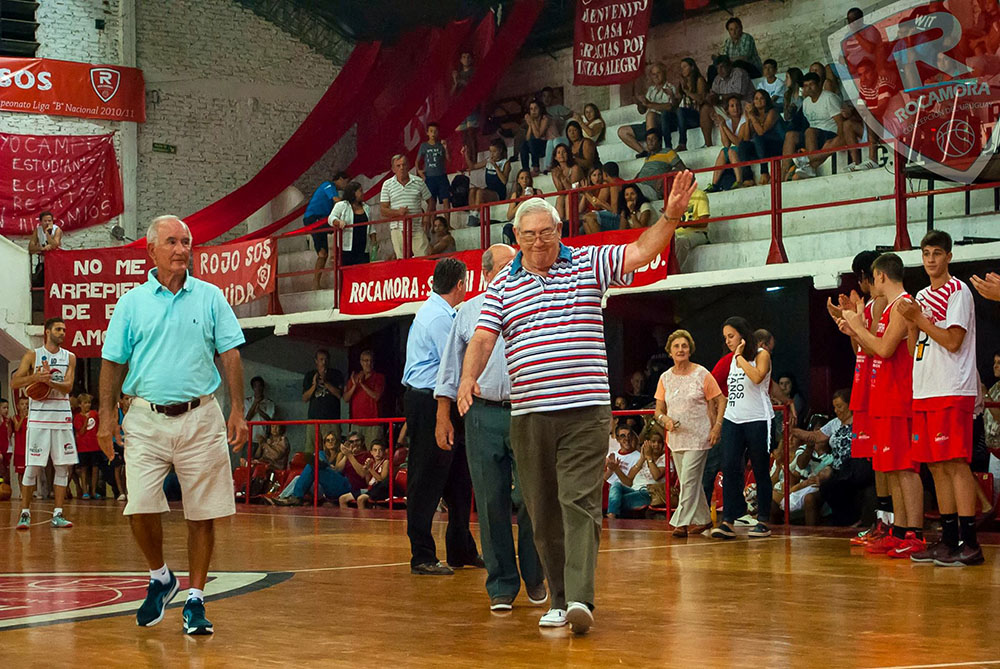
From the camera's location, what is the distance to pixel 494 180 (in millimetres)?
18938

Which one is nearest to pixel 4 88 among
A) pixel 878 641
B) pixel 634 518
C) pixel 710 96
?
pixel 710 96

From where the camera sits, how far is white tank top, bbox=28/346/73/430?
1288 cm

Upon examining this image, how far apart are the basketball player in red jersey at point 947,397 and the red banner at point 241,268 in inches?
425

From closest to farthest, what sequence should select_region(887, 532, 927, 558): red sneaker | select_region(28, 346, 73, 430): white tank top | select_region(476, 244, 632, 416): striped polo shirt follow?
select_region(476, 244, 632, 416): striped polo shirt, select_region(887, 532, 927, 558): red sneaker, select_region(28, 346, 73, 430): white tank top

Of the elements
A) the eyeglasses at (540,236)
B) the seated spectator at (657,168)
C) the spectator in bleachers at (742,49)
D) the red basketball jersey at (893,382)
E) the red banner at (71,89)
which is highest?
the red banner at (71,89)

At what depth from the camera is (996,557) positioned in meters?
8.62

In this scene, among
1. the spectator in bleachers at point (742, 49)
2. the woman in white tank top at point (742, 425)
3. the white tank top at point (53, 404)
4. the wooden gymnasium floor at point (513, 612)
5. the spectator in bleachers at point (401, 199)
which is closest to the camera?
the wooden gymnasium floor at point (513, 612)

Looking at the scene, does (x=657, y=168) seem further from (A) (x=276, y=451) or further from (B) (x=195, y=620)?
(B) (x=195, y=620)

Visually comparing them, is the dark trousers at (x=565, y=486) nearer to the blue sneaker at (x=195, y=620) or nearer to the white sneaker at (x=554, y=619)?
the white sneaker at (x=554, y=619)

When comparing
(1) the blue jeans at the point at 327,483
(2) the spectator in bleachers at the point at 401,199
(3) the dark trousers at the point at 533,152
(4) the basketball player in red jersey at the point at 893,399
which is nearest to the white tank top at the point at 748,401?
(4) the basketball player in red jersey at the point at 893,399

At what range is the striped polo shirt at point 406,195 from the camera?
1906 cm

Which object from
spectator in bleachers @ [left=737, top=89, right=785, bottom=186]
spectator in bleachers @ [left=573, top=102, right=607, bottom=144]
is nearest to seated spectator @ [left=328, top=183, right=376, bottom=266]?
spectator in bleachers @ [left=573, top=102, right=607, bottom=144]

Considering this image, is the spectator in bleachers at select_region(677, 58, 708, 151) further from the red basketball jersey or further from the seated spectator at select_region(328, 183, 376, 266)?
the red basketball jersey

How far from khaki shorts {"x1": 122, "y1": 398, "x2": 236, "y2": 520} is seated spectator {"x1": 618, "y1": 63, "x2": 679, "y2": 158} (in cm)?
1289
